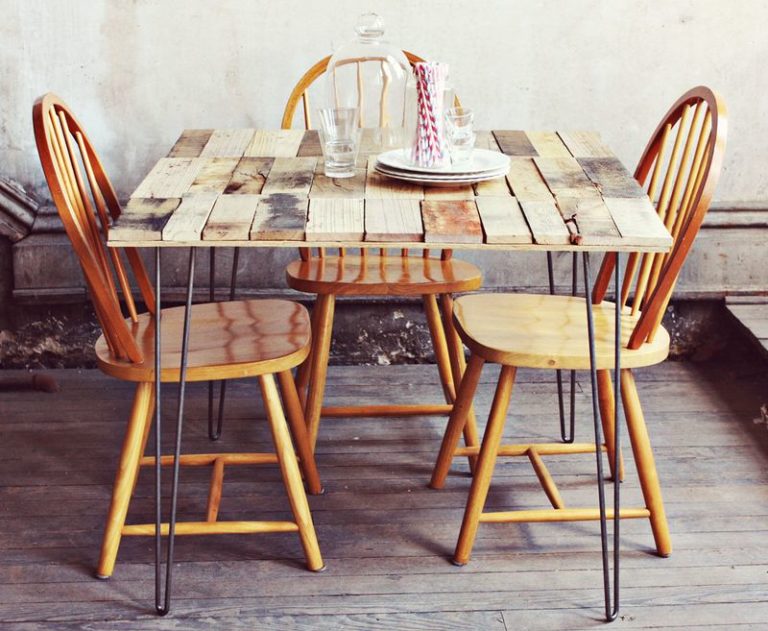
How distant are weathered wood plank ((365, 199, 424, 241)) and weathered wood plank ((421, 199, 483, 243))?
0.05 feet

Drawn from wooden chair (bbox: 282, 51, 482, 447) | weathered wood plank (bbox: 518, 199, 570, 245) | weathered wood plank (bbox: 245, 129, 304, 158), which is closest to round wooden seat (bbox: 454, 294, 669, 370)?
wooden chair (bbox: 282, 51, 482, 447)

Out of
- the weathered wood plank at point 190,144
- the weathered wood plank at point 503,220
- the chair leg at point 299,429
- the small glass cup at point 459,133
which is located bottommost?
the chair leg at point 299,429

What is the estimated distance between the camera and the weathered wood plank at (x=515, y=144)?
2.21 meters

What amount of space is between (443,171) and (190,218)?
0.50 meters

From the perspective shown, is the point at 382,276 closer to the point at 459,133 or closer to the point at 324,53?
the point at 459,133

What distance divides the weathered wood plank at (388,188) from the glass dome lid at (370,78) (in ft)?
0.42

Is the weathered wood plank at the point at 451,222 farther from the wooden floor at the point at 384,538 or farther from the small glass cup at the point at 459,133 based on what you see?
the wooden floor at the point at 384,538

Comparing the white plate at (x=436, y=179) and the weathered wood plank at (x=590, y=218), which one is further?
the white plate at (x=436, y=179)

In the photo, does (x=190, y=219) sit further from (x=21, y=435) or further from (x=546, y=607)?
(x=21, y=435)

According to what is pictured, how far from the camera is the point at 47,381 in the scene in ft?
9.35

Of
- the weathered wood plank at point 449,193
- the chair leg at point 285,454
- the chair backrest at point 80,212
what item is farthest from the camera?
the chair leg at point 285,454

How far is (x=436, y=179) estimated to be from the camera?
189 centimetres

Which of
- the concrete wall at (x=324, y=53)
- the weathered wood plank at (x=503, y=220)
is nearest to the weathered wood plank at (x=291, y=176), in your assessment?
the weathered wood plank at (x=503, y=220)

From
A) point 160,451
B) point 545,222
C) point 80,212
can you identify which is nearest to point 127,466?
point 160,451
